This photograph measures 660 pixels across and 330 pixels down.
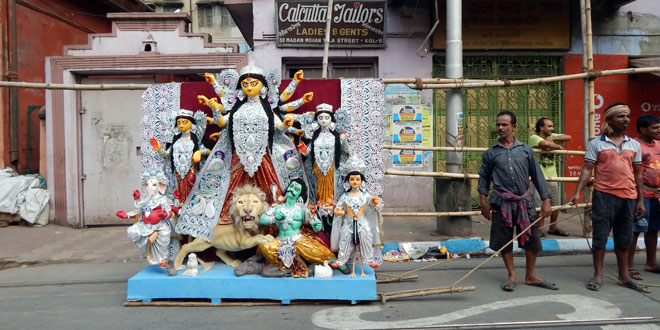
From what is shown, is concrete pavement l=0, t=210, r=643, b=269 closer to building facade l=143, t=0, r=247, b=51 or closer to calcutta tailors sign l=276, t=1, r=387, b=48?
calcutta tailors sign l=276, t=1, r=387, b=48

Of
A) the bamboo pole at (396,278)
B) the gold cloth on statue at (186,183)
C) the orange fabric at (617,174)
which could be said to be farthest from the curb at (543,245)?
the gold cloth on statue at (186,183)

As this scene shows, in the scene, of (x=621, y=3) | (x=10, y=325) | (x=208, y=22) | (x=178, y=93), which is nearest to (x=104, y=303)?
(x=10, y=325)

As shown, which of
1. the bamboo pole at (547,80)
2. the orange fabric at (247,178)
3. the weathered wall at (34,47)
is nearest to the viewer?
the orange fabric at (247,178)

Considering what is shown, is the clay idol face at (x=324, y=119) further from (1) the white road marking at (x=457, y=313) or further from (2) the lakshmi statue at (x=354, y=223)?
(1) the white road marking at (x=457, y=313)

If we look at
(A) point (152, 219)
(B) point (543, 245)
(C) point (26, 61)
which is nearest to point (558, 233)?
(B) point (543, 245)

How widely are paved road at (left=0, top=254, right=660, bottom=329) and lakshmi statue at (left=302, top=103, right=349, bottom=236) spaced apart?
89 centimetres

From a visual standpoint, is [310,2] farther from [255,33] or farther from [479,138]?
[479,138]

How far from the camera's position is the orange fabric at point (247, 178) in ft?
15.2

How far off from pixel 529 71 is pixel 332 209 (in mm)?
6248

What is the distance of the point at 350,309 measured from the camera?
4023 mm

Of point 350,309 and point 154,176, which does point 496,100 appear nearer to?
point 350,309

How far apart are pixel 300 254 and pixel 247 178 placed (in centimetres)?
95

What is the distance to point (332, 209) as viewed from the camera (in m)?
4.42

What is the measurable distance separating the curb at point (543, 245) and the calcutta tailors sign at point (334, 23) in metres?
4.13
